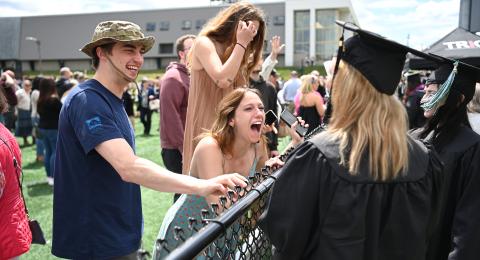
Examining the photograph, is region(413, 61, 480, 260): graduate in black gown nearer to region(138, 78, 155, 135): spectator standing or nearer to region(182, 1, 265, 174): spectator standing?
region(182, 1, 265, 174): spectator standing

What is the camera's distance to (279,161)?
2.60 metres

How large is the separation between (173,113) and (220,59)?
4.18 feet

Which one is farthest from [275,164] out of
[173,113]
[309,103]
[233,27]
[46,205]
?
[309,103]

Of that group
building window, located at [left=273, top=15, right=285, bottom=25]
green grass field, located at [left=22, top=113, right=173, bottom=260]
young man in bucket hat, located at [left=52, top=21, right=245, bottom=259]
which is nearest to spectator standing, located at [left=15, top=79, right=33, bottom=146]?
green grass field, located at [left=22, top=113, right=173, bottom=260]

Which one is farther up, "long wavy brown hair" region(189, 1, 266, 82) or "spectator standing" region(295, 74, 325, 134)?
"long wavy brown hair" region(189, 1, 266, 82)

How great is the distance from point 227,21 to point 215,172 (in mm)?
1011

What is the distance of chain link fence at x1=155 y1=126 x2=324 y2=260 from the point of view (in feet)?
4.24

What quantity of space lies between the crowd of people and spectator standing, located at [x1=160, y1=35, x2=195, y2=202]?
0.90m

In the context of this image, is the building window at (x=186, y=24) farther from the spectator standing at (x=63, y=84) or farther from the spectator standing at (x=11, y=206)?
the spectator standing at (x=11, y=206)

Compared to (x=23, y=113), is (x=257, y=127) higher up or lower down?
higher up

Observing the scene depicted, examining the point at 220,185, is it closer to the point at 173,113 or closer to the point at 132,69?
the point at 132,69

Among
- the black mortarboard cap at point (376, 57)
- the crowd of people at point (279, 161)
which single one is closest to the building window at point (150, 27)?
the crowd of people at point (279, 161)

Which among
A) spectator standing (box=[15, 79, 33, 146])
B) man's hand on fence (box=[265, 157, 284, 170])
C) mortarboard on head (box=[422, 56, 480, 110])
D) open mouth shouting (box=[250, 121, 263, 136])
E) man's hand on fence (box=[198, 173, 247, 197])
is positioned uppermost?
mortarboard on head (box=[422, 56, 480, 110])

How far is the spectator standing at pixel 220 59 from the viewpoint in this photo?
8.93 ft
